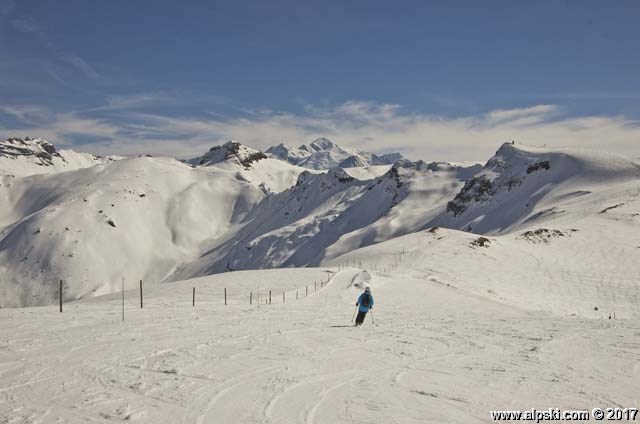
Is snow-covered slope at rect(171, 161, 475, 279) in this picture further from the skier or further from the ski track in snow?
the ski track in snow

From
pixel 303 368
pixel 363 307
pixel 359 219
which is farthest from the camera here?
pixel 359 219

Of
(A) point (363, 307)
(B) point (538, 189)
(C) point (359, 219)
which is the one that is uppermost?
(B) point (538, 189)

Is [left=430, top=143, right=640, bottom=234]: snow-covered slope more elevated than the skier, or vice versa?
[left=430, top=143, right=640, bottom=234]: snow-covered slope

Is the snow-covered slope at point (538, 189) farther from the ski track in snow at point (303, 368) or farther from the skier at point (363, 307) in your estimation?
the ski track in snow at point (303, 368)

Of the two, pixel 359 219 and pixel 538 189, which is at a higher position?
pixel 538 189

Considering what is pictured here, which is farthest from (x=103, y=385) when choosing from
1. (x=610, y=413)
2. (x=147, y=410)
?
(x=610, y=413)

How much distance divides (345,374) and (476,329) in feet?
29.2

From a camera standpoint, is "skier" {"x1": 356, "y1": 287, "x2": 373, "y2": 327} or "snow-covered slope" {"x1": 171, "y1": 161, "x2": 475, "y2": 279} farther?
"snow-covered slope" {"x1": 171, "y1": 161, "x2": 475, "y2": 279}

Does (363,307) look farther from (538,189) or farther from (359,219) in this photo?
(359,219)

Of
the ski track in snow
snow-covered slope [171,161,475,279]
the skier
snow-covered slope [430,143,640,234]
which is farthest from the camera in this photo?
snow-covered slope [171,161,475,279]

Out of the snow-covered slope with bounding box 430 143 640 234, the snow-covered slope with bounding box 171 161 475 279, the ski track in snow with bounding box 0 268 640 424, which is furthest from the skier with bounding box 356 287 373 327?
the snow-covered slope with bounding box 171 161 475 279

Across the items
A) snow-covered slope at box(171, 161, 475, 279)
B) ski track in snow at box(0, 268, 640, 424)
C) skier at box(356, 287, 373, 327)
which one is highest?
snow-covered slope at box(171, 161, 475, 279)

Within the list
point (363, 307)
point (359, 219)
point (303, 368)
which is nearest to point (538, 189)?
point (359, 219)

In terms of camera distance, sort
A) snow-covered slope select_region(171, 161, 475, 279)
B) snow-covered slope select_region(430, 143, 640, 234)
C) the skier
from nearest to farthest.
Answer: the skier → snow-covered slope select_region(430, 143, 640, 234) → snow-covered slope select_region(171, 161, 475, 279)
